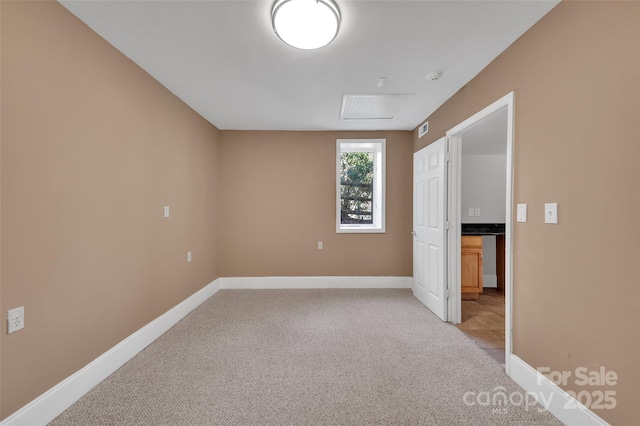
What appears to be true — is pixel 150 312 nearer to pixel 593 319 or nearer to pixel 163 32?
pixel 163 32

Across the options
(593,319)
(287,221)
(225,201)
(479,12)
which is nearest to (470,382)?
(593,319)

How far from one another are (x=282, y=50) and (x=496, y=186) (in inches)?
172

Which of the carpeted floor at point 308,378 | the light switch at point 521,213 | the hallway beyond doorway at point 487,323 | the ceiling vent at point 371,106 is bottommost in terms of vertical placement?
the hallway beyond doorway at point 487,323

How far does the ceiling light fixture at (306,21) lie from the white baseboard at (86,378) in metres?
2.58

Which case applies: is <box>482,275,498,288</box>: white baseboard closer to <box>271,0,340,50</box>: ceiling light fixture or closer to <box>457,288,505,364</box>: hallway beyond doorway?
<box>457,288,505,364</box>: hallway beyond doorway

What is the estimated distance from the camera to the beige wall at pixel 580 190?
1270mm

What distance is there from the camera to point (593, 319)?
142 cm

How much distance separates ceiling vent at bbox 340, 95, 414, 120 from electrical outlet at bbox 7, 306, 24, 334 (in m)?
2.92

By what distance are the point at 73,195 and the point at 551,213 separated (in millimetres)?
2993

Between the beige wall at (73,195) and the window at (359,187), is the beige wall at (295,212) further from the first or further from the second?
the beige wall at (73,195)

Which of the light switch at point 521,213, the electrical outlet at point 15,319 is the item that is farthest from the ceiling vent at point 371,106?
the electrical outlet at point 15,319

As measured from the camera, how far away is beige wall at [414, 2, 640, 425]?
1.27 m

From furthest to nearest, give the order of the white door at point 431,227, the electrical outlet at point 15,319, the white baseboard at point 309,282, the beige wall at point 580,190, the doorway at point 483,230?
the white baseboard at point 309,282, the doorway at point 483,230, the white door at point 431,227, the electrical outlet at point 15,319, the beige wall at point 580,190

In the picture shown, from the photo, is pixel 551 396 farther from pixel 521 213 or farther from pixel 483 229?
pixel 483 229
